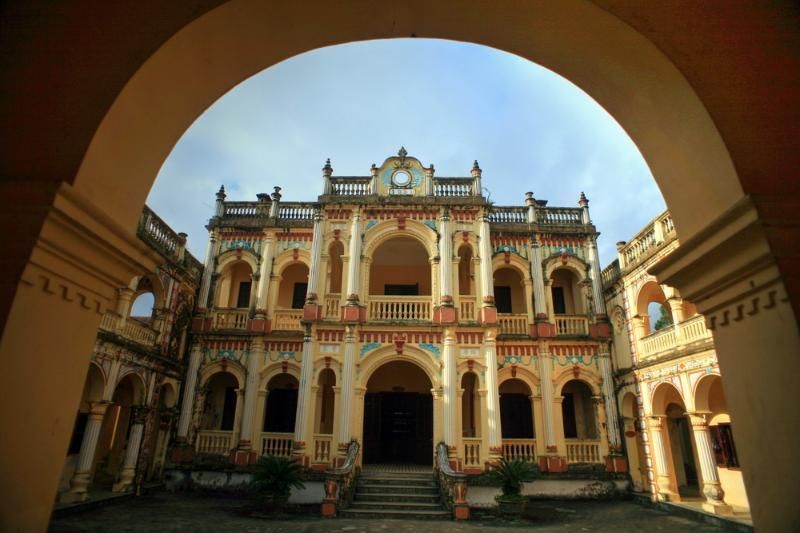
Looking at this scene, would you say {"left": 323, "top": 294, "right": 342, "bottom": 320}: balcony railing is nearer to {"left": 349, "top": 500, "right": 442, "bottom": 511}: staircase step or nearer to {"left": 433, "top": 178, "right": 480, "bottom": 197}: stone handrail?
{"left": 433, "top": 178, "right": 480, "bottom": 197}: stone handrail

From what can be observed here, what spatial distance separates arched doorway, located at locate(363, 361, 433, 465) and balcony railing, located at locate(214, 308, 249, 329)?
18.2ft

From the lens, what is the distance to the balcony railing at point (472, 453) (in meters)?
13.7

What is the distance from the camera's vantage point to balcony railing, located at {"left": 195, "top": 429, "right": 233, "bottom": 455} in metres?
15.5

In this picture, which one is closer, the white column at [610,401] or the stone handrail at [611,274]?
the white column at [610,401]

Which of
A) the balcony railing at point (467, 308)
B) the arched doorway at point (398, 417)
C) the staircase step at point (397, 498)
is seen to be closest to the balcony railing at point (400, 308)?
the balcony railing at point (467, 308)

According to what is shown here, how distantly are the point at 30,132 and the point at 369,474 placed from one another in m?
12.9

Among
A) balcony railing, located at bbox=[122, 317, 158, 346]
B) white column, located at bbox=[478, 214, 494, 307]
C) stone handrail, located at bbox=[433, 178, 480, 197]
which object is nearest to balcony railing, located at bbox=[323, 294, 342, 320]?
white column, located at bbox=[478, 214, 494, 307]

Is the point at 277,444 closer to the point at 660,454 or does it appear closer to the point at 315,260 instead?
the point at 315,260

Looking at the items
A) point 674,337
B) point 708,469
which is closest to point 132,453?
point 708,469

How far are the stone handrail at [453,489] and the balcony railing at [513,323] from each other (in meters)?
5.51

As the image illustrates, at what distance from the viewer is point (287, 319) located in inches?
670

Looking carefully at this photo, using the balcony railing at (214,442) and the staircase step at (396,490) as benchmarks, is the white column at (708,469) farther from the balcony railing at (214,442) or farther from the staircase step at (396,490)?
the balcony railing at (214,442)

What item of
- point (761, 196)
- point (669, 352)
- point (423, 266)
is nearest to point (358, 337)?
point (423, 266)

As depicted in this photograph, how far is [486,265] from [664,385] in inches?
262
